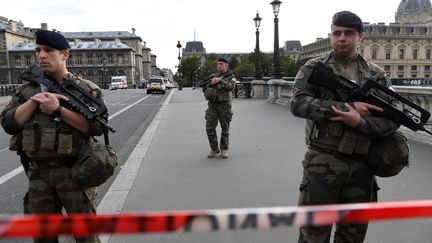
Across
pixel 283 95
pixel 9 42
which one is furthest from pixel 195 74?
pixel 283 95

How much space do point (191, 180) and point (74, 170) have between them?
3.54m

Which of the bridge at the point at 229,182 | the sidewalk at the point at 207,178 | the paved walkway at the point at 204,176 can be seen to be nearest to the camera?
the bridge at the point at 229,182

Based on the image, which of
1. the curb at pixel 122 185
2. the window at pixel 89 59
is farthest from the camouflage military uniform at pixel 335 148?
the window at pixel 89 59

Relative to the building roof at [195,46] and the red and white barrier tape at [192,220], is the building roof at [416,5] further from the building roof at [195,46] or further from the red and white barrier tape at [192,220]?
the red and white barrier tape at [192,220]

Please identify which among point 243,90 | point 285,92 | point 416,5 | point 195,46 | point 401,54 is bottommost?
point 243,90

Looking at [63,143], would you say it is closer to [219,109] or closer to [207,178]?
[207,178]

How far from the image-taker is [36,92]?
2879 mm

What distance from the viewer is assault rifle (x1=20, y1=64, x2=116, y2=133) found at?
2.81 meters

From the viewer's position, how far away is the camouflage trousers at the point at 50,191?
2846 millimetres

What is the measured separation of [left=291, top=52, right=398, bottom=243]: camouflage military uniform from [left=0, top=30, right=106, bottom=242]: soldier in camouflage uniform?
1488 mm

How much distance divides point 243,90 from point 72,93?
27.5m

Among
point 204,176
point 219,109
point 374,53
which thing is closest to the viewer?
point 204,176

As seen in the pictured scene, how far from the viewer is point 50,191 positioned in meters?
2.87

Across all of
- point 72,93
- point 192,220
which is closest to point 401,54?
point 72,93
